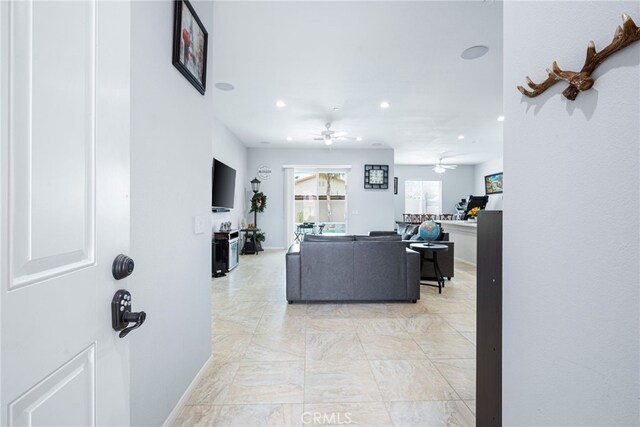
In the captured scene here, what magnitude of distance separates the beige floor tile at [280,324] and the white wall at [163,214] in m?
0.90

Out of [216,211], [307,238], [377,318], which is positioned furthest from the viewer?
[216,211]

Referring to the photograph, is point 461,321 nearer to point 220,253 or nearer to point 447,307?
point 447,307

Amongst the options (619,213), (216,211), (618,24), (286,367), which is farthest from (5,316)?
(216,211)

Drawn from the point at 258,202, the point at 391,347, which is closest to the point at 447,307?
the point at 391,347

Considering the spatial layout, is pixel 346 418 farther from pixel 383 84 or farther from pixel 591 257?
pixel 383 84

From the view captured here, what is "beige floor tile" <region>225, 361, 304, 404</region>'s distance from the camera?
1.78 meters

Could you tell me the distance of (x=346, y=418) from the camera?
1.62m

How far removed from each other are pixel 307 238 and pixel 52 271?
10.1 ft

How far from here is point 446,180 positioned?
35.7 ft

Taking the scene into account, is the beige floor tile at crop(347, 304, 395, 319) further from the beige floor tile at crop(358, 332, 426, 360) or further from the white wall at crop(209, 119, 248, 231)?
the white wall at crop(209, 119, 248, 231)

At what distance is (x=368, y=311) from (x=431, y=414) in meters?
1.64

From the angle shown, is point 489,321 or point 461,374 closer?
point 489,321

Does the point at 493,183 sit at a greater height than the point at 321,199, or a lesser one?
greater

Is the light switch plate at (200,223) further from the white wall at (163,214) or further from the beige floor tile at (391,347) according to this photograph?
the beige floor tile at (391,347)
